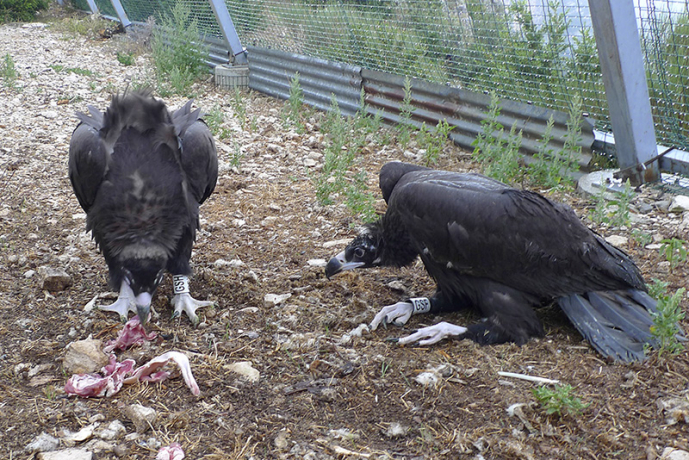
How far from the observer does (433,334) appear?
3.63m

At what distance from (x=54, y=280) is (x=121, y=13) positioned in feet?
42.7

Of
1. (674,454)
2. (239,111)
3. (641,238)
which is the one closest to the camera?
(674,454)

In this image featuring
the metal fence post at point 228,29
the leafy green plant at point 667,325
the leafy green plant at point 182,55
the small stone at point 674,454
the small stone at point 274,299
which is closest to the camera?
the small stone at point 674,454

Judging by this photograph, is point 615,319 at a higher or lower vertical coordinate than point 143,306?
lower

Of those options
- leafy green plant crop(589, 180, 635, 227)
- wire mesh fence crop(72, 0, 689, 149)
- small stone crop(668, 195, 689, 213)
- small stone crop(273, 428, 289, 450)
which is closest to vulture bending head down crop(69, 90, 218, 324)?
small stone crop(273, 428, 289, 450)

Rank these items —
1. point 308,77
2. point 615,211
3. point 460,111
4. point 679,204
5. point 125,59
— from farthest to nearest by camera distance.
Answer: point 125,59 < point 308,77 < point 460,111 < point 679,204 < point 615,211

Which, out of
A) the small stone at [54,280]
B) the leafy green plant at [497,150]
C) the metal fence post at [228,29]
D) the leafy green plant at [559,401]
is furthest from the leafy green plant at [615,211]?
the metal fence post at [228,29]

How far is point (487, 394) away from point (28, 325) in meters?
2.72

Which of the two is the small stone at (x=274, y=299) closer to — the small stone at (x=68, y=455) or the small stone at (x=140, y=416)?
the small stone at (x=140, y=416)

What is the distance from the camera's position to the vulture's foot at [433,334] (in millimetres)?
3604

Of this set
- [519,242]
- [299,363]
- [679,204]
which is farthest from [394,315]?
[679,204]

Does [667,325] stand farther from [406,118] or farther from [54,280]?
[406,118]

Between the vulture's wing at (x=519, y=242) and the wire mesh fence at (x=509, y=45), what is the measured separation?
2.32m

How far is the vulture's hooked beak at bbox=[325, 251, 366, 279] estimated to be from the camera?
410cm
